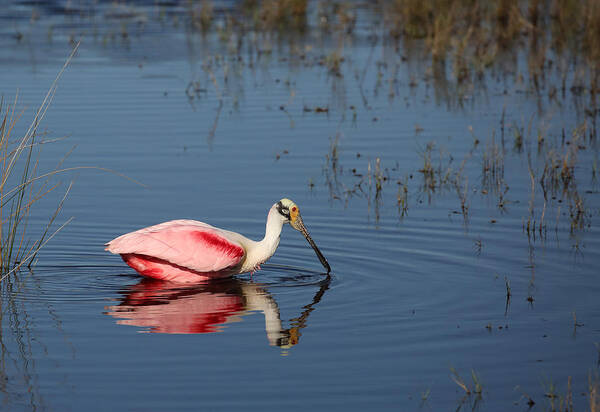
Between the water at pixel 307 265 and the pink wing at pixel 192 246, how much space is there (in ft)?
0.83

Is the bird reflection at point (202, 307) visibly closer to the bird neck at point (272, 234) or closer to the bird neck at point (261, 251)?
the bird neck at point (261, 251)

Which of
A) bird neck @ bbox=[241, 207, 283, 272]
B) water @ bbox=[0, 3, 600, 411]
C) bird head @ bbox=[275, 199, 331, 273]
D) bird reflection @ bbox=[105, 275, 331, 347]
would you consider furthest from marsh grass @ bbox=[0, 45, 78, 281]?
bird head @ bbox=[275, 199, 331, 273]

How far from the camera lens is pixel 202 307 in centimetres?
880

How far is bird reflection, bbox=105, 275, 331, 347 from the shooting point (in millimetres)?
8039

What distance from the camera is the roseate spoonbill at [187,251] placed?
9.34m

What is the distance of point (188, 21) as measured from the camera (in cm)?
2670

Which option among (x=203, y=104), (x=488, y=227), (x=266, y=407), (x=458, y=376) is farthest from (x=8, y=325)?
(x=203, y=104)

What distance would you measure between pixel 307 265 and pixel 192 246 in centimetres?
114

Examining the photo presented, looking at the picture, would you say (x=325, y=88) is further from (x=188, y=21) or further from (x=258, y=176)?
(x=188, y=21)

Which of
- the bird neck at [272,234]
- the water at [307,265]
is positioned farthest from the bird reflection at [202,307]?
the bird neck at [272,234]

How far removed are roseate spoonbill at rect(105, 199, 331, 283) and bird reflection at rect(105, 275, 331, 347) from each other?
14cm

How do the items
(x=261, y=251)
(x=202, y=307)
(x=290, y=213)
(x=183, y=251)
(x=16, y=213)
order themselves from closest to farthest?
(x=202, y=307) < (x=16, y=213) < (x=183, y=251) < (x=261, y=251) < (x=290, y=213)

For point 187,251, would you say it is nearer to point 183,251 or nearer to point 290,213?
point 183,251

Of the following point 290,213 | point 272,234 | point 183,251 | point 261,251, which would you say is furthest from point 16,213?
point 290,213
